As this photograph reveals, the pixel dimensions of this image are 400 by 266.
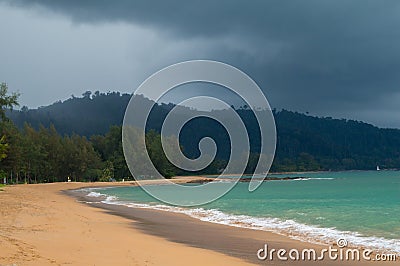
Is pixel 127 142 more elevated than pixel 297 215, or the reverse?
pixel 127 142

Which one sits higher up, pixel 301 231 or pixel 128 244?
pixel 128 244

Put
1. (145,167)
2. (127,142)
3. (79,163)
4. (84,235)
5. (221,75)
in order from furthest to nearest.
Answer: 1. (145,167)
2. (127,142)
3. (79,163)
4. (221,75)
5. (84,235)

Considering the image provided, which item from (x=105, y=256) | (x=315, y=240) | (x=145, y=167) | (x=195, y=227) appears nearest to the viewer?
(x=105, y=256)

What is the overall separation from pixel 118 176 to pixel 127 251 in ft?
310

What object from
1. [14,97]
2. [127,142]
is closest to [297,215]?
[14,97]

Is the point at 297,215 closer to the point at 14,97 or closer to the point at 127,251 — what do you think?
the point at 127,251

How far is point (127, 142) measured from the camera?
100688 millimetres

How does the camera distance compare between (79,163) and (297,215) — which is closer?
(297,215)

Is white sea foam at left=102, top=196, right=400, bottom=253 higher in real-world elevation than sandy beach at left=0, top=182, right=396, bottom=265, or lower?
lower

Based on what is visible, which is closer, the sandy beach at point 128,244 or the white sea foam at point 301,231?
the sandy beach at point 128,244

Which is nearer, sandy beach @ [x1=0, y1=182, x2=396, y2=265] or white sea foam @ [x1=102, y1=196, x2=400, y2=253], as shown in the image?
sandy beach @ [x1=0, y1=182, x2=396, y2=265]

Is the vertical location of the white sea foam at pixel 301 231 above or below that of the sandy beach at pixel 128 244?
below

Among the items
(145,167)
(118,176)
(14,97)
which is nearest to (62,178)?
(118,176)

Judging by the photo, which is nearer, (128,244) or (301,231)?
(128,244)
